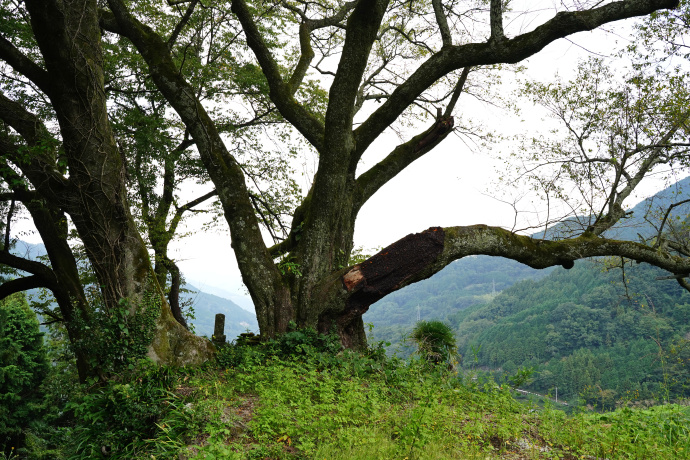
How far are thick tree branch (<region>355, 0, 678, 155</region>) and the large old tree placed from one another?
18 millimetres

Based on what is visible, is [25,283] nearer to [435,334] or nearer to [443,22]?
[435,334]

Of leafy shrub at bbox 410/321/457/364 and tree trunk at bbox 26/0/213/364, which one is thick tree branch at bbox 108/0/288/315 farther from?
leafy shrub at bbox 410/321/457/364

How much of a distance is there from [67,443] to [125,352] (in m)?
1.13

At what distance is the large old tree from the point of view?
19.2ft

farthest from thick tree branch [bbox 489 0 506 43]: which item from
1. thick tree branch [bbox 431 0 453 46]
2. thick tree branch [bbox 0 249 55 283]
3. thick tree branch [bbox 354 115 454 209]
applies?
thick tree branch [bbox 0 249 55 283]

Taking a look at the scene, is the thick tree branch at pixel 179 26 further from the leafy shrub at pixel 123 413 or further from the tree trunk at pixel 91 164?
the leafy shrub at pixel 123 413

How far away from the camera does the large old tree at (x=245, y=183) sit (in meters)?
5.85

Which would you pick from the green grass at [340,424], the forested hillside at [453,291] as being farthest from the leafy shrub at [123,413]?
the forested hillside at [453,291]

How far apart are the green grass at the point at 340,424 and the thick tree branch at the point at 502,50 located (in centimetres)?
436

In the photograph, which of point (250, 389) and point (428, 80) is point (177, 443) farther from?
point (428, 80)

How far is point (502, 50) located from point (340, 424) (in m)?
5.89

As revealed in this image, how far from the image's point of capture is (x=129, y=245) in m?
6.06

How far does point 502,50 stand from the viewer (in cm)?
675

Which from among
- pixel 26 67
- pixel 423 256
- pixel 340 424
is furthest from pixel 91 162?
pixel 423 256
